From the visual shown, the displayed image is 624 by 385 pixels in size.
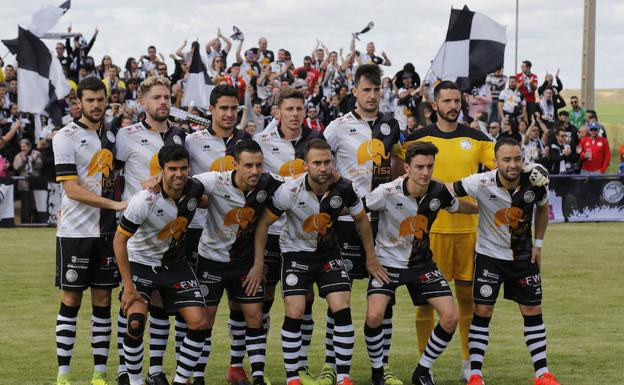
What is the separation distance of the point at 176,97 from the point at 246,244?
59.0ft

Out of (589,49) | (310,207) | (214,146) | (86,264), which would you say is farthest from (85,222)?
(589,49)

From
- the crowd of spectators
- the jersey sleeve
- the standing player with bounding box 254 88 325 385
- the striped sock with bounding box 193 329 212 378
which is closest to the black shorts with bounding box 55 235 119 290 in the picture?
the jersey sleeve

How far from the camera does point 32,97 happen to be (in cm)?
1256

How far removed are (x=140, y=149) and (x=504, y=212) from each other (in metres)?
3.22

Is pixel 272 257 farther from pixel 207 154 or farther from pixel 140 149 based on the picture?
pixel 140 149

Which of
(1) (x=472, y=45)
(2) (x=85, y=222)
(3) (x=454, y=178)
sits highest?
(1) (x=472, y=45)

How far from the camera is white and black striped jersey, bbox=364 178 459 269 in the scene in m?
9.24

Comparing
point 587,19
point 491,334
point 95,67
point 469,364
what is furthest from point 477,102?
point 469,364

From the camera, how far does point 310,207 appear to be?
29.7 feet

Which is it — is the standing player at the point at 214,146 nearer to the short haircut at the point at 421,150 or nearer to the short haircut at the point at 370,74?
the short haircut at the point at 370,74

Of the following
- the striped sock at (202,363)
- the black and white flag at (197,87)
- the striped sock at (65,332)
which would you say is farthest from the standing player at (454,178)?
the black and white flag at (197,87)

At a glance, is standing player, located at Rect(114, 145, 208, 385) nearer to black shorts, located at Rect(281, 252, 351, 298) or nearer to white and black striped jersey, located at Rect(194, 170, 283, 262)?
white and black striped jersey, located at Rect(194, 170, 283, 262)

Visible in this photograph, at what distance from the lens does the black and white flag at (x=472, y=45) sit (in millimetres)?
13133

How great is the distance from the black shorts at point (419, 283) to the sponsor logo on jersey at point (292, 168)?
3.91 feet
